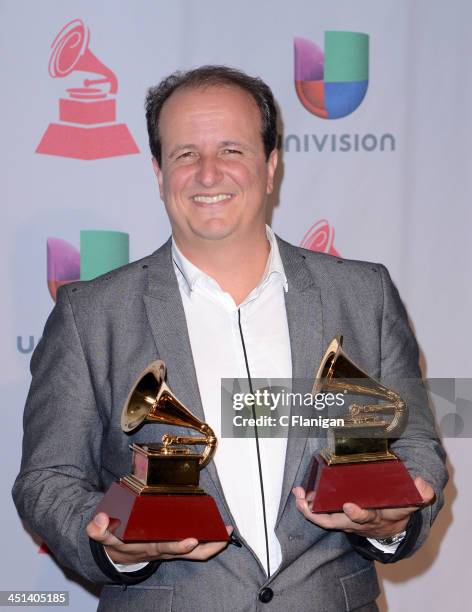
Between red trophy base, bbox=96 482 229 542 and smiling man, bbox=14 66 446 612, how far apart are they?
0.03 metres

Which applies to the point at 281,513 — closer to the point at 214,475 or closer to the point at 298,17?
the point at 214,475

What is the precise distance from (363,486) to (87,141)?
160 centimetres

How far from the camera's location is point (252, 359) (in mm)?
2064

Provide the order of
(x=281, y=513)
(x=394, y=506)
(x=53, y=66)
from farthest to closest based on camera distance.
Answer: (x=53, y=66)
(x=281, y=513)
(x=394, y=506)

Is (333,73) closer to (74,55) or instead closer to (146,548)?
(74,55)

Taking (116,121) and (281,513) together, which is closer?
(281,513)

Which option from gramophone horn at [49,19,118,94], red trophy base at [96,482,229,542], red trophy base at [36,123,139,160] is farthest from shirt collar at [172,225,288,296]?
gramophone horn at [49,19,118,94]

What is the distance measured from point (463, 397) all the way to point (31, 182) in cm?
160

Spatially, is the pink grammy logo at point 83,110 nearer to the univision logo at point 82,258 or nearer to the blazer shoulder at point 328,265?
the univision logo at point 82,258

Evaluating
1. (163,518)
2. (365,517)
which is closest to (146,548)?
(163,518)

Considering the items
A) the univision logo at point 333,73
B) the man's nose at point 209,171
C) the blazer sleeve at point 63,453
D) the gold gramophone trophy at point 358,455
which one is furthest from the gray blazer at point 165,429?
the univision logo at point 333,73

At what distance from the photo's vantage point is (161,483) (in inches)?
71.2

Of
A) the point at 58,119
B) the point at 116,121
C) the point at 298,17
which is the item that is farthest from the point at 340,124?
the point at 58,119

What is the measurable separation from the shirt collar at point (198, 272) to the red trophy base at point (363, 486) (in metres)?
0.51
